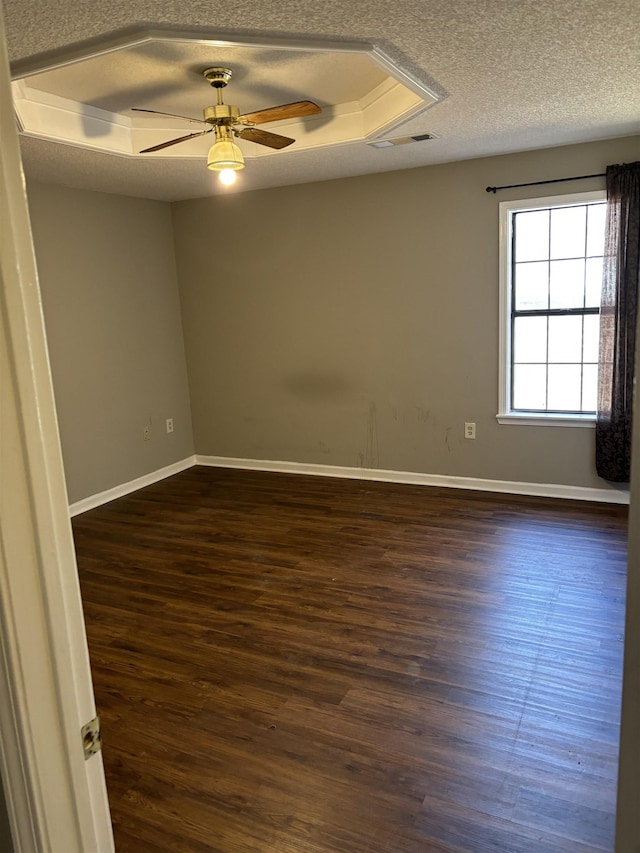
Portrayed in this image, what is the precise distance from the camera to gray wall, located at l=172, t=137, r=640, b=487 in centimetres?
460

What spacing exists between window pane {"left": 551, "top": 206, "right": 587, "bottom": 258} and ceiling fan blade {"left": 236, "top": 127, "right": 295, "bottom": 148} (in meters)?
2.19

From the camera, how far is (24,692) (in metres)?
0.79

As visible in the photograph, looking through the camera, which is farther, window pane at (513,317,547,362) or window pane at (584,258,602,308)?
window pane at (513,317,547,362)

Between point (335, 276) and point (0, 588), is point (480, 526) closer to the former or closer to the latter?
point (335, 276)

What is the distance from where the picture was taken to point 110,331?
5133mm

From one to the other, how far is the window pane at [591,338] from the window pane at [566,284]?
0.13 m

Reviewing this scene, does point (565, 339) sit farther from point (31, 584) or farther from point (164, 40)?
point (31, 584)

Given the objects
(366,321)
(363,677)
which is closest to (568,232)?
(366,321)

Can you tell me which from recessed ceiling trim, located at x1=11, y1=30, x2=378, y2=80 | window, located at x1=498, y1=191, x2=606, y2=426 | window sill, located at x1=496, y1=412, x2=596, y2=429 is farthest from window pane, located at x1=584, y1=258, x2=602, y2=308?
recessed ceiling trim, located at x1=11, y1=30, x2=378, y2=80

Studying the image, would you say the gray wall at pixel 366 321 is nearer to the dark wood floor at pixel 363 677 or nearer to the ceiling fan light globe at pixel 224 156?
the dark wood floor at pixel 363 677

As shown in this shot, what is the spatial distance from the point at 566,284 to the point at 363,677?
3241mm

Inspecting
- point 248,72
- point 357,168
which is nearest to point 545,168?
point 357,168

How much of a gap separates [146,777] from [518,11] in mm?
2964

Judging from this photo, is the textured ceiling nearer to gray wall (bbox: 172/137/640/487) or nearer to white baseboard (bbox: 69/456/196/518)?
gray wall (bbox: 172/137/640/487)
